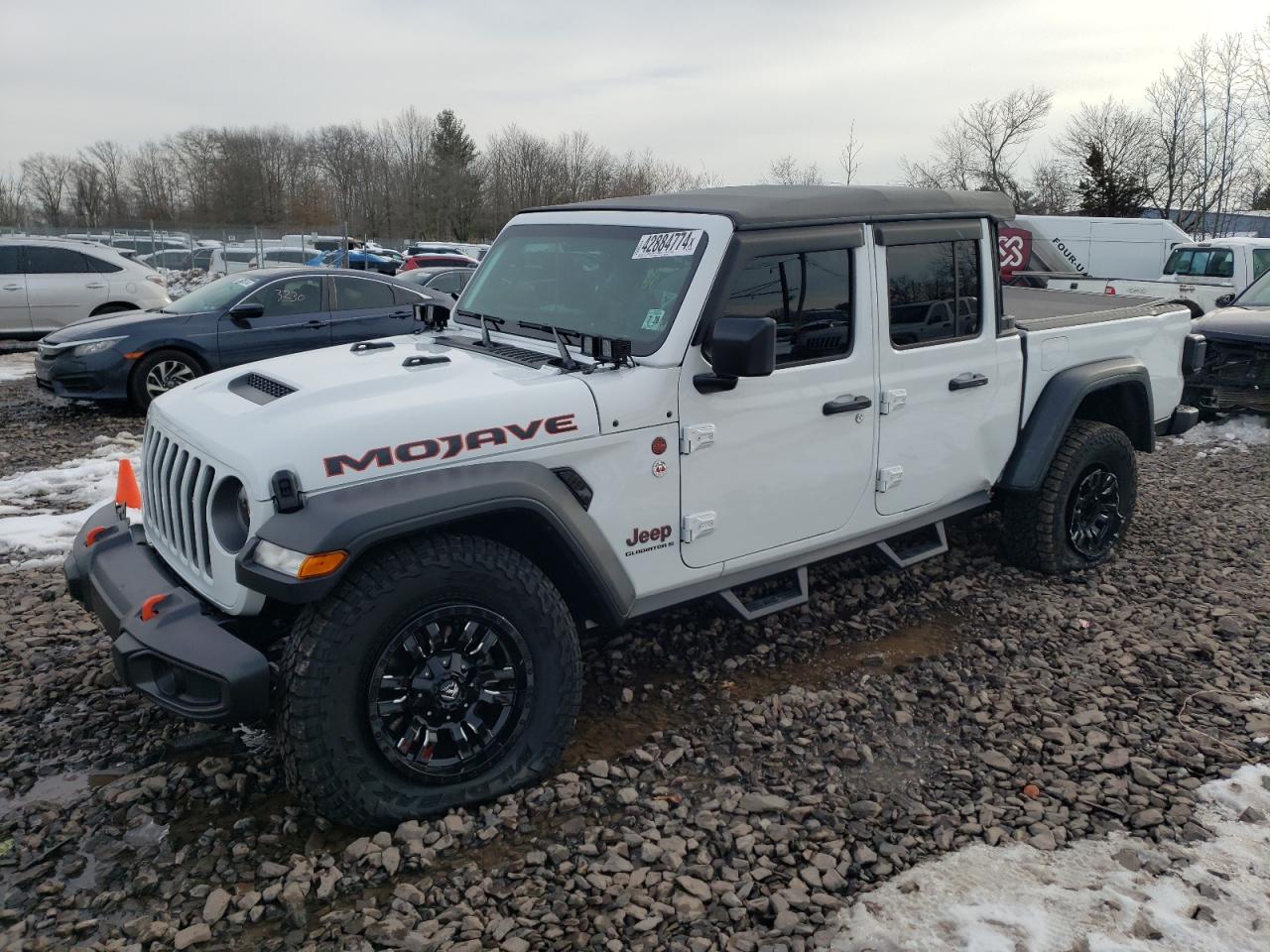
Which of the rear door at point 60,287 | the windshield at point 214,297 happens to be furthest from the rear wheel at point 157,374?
the rear door at point 60,287

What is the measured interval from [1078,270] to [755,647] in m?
17.9

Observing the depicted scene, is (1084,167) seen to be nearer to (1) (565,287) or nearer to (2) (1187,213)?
(2) (1187,213)

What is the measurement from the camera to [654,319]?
3.60m

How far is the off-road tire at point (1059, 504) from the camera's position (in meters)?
5.04

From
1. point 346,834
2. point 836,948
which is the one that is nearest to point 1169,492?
point 836,948

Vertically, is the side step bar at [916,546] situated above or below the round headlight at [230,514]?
below

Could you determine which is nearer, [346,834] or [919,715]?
[346,834]

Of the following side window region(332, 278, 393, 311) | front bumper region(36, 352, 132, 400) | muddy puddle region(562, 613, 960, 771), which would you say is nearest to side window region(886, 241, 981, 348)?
muddy puddle region(562, 613, 960, 771)

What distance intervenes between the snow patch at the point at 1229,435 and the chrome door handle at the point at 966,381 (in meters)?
4.86

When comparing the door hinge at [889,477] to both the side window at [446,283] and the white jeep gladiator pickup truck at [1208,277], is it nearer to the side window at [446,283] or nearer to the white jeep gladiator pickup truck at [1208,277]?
the white jeep gladiator pickup truck at [1208,277]

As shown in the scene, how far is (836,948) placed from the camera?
2648 millimetres

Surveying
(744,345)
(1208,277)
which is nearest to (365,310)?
(744,345)

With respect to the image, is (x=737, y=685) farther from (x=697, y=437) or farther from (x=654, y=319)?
(x=654, y=319)

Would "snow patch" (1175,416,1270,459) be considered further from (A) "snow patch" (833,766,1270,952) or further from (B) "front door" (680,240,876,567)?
(A) "snow patch" (833,766,1270,952)
